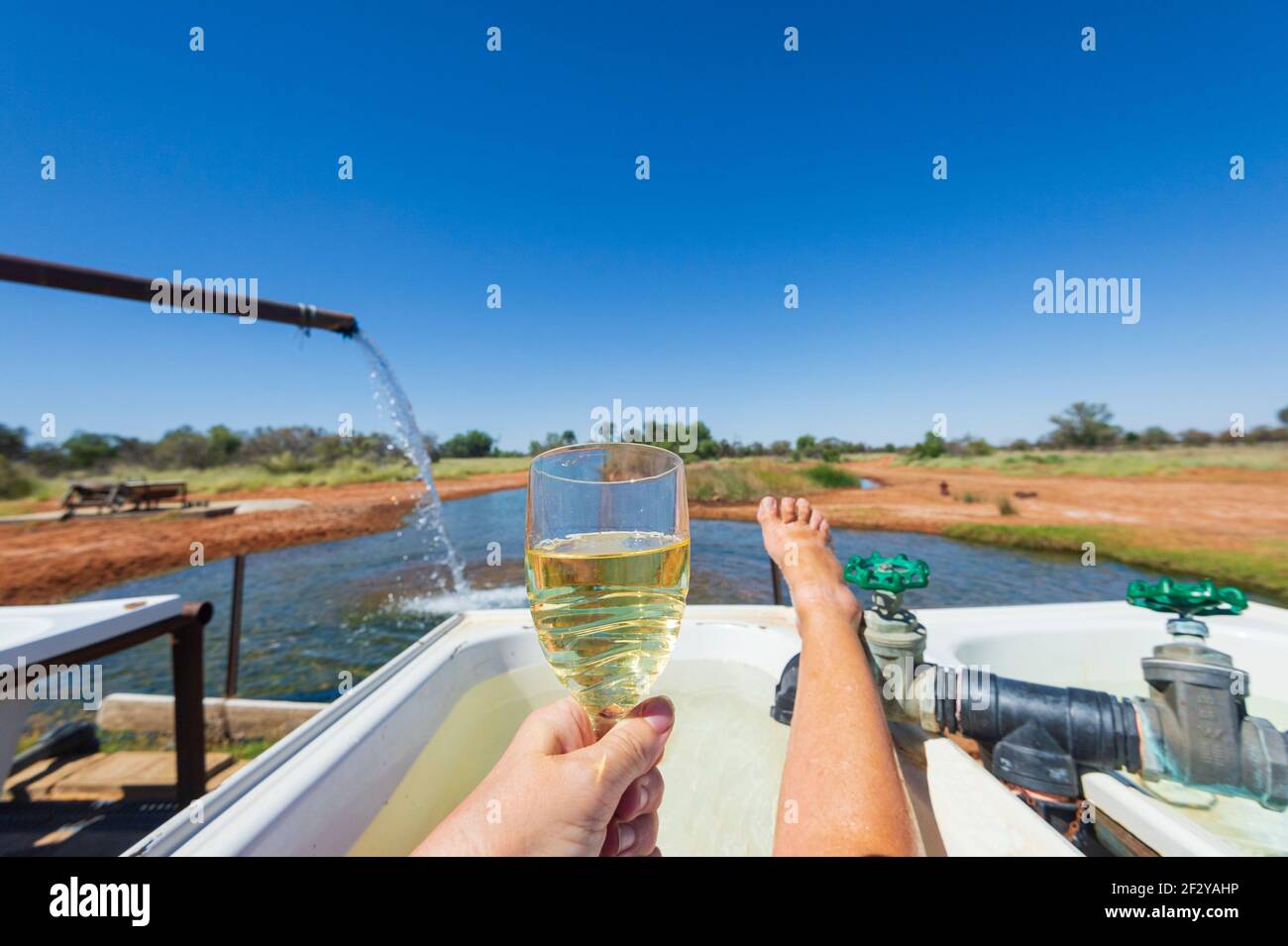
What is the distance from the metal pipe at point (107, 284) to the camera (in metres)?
2.10

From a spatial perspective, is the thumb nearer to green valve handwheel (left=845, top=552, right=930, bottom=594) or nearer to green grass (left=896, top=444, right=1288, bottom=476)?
green valve handwheel (left=845, top=552, right=930, bottom=594)

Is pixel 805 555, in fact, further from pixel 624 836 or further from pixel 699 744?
pixel 624 836

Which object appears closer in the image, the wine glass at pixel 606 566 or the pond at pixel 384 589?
the wine glass at pixel 606 566

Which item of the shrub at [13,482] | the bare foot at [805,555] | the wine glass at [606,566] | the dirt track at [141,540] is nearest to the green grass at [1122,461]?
the dirt track at [141,540]

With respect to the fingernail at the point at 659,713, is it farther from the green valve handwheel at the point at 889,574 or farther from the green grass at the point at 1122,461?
the green grass at the point at 1122,461

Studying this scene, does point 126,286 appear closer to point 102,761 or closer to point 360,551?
point 102,761

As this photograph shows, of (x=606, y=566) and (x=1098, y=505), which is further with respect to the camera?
(x=1098, y=505)

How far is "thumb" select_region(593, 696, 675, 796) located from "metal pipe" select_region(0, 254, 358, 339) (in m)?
3.10

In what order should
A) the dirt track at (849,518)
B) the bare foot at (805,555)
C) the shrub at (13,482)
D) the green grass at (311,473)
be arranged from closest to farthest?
the bare foot at (805,555) → the dirt track at (849,518) → the shrub at (13,482) → the green grass at (311,473)

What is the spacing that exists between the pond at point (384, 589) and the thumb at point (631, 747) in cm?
436

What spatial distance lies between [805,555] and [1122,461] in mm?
24805

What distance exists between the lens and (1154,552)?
34.9 feet

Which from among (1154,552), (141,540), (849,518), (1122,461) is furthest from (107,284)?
(1122,461)
